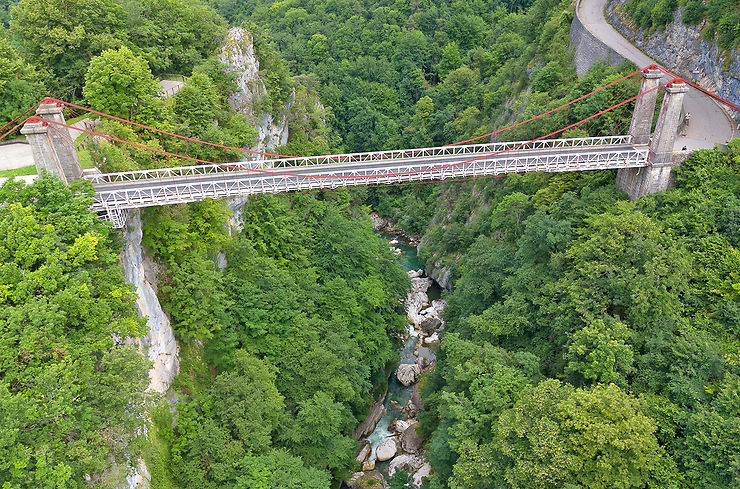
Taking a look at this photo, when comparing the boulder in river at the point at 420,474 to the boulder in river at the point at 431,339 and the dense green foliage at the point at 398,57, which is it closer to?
the boulder in river at the point at 431,339

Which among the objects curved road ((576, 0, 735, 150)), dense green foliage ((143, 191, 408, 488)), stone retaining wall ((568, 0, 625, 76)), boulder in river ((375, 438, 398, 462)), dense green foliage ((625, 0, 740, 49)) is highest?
dense green foliage ((625, 0, 740, 49))

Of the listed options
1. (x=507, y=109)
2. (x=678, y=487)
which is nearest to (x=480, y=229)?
(x=507, y=109)

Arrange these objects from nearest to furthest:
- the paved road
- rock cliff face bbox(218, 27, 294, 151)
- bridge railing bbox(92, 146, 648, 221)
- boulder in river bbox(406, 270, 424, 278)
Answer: bridge railing bbox(92, 146, 648, 221) → the paved road → rock cliff face bbox(218, 27, 294, 151) → boulder in river bbox(406, 270, 424, 278)

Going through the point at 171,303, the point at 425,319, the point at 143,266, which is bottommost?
the point at 425,319

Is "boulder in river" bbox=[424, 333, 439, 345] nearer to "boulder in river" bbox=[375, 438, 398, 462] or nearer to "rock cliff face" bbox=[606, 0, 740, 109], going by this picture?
"boulder in river" bbox=[375, 438, 398, 462]

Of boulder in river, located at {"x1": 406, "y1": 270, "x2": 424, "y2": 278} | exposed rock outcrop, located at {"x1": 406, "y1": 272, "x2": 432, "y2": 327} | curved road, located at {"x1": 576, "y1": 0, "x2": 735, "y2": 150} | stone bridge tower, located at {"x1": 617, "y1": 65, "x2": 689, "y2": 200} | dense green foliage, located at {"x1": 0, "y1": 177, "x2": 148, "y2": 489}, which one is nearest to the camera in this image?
dense green foliage, located at {"x1": 0, "y1": 177, "x2": 148, "y2": 489}

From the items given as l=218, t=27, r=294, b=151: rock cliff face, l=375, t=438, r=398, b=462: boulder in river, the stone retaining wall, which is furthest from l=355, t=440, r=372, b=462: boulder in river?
the stone retaining wall

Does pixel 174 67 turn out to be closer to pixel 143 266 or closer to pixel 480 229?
pixel 143 266
